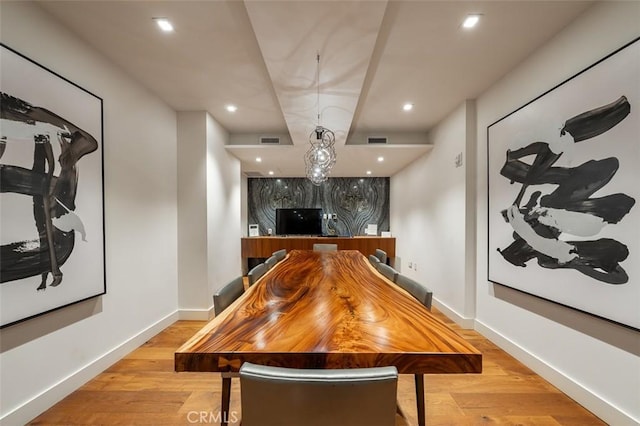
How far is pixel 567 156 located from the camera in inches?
71.5

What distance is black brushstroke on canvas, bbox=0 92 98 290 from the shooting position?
148cm

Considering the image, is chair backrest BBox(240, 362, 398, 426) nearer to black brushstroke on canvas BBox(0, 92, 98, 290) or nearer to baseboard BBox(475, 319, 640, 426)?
black brushstroke on canvas BBox(0, 92, 98, 290)

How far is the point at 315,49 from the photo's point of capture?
74.8 inches

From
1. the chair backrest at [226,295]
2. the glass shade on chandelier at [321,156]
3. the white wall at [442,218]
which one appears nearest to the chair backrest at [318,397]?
the chair backrest at [226,295]

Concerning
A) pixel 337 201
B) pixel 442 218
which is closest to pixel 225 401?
pixel 442 218

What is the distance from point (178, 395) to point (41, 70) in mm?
2479

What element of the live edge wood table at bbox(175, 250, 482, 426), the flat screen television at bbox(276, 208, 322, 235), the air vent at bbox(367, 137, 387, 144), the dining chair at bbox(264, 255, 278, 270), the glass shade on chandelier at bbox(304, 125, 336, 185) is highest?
the air vent at bbox(367, 137, 387, 144)

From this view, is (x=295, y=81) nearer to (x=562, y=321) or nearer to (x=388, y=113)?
(x=388, y=113)

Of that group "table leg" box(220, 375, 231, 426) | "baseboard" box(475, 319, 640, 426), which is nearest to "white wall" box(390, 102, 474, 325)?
"baseboard" box(475, 319, 640, 426)

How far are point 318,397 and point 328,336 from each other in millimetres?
295

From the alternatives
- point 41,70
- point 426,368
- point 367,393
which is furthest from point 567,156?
point 41,70

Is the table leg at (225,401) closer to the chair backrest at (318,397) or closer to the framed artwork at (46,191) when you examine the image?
the chair backrest at (318,397)

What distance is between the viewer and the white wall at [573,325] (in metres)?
1.52

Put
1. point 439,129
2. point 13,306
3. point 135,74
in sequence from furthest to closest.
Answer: point 439,129, point 135,74, point 13,306
